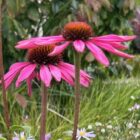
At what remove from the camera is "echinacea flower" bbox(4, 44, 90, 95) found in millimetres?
1610

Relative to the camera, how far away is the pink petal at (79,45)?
1525mm

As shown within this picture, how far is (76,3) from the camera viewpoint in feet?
13.6

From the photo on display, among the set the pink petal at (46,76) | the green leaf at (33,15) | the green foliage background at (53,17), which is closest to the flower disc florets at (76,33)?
the pink petal at (46,76)

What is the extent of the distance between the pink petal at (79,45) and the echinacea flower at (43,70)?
97mm

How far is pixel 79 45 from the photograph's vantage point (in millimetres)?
1567

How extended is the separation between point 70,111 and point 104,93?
16.5 inches

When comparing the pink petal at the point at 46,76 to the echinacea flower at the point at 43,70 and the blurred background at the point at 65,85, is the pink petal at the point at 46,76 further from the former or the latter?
the blurred background at the point at 65,85

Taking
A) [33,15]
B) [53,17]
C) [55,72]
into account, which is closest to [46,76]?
[55,72]

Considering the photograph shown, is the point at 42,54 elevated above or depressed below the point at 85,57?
above

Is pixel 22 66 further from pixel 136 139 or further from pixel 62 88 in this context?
pixel 62 88

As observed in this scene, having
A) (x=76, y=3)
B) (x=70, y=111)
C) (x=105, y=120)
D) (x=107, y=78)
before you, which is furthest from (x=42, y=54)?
(x=107, y=78)

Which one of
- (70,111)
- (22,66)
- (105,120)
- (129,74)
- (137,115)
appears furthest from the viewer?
(129,74)

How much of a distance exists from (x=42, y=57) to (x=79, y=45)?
0.64 ft

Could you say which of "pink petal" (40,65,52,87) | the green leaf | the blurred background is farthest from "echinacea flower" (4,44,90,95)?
the green leaf
